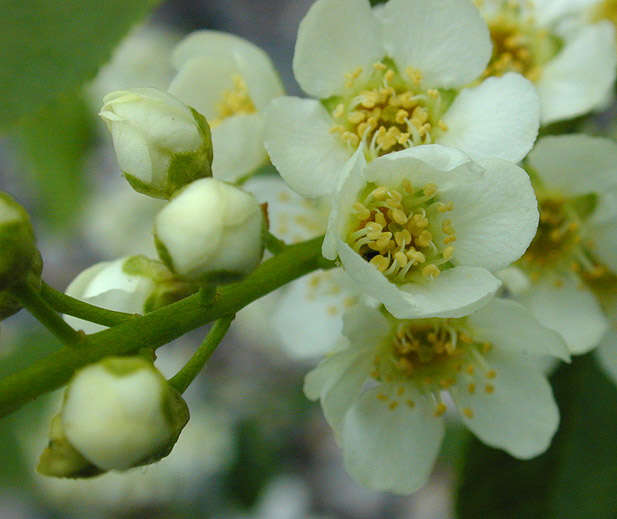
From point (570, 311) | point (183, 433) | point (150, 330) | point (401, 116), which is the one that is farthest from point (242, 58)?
point (183, 433)

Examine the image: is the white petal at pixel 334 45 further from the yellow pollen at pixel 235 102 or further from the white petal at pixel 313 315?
the white petal at pixel 313 315

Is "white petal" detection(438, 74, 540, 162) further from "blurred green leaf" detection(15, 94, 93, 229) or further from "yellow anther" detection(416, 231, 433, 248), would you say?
"blurred green leaf" detection(15, 94, 93, 229)

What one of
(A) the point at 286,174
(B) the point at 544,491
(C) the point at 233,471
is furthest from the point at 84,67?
(C) the point at 233,471

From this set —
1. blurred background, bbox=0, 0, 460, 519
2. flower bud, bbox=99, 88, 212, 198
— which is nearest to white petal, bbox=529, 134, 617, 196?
flower bud, bbox=99, 88, 212, 198

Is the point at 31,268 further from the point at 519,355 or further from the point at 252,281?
the point at 519,355

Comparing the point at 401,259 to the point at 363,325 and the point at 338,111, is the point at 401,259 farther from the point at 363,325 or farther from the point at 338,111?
the point at 338,111

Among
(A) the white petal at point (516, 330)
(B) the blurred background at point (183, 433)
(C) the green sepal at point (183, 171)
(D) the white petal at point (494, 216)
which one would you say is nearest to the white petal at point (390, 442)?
(A) the white petal at point (516, 330)
